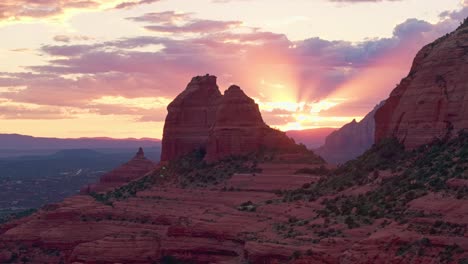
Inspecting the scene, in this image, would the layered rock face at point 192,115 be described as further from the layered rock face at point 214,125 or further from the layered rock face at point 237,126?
the layered rock face at point 237,126

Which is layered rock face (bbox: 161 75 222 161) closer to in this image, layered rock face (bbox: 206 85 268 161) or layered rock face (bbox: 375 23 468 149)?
layered rock face (bbox: 206 85 268 161)

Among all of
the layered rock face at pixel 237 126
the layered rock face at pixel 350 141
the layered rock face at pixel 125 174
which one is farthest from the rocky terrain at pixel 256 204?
the layered rock face at pixel 350 141

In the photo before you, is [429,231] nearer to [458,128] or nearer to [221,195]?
[458,128]

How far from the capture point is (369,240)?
126 ft

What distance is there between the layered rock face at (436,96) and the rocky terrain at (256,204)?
20 cm

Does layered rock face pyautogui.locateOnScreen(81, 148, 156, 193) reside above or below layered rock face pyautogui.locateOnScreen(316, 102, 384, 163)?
below

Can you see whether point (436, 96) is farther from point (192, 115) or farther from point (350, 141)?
point (350, 141)

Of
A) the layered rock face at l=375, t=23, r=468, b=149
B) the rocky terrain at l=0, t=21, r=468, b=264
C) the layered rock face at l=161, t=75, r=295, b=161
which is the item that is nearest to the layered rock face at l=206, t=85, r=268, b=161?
the layered rock face at l=161, t=75, r=295, b=161

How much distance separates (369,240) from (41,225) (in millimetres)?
38606

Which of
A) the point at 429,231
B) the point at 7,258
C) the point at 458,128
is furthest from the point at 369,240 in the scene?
the point at 7,258

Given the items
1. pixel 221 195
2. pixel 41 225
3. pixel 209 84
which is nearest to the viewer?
pixel 221 195

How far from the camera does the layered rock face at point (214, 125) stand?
74.2 m

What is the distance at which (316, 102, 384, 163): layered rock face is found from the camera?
147500 millimetres

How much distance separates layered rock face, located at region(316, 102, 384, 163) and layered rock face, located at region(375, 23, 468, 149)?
92.7 meters
